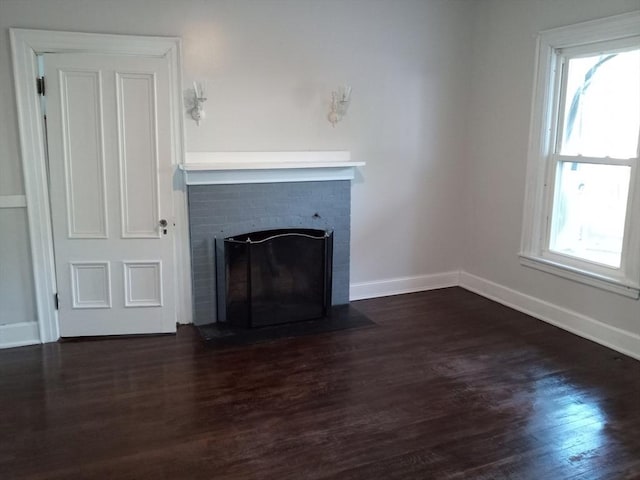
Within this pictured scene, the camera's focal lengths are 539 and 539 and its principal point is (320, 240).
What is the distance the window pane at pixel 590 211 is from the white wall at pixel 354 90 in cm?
111

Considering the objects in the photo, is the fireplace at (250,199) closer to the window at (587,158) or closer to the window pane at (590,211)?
the window at (587,158)

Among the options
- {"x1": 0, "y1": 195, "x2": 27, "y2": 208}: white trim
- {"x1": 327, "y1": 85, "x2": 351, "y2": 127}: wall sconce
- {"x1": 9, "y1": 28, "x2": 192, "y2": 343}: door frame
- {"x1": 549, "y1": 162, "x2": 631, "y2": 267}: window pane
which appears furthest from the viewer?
{"x1": 327, "y1": 85, "x2": 351, "y2": 127}: wall sconce

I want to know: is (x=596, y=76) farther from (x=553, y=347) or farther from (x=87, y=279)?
(x=87, y=279)

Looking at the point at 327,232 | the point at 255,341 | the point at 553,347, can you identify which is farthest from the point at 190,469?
Result: the point at 553,347

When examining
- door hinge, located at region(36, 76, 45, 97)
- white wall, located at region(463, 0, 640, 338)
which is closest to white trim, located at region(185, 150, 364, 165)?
door hinge, located at region(36, 76, 45, 97)

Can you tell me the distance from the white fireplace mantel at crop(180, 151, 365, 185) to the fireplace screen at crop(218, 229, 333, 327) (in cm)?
45

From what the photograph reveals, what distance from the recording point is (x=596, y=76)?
4.00m

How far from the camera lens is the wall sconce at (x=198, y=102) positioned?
3959mm

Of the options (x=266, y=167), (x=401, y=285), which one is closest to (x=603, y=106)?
(x=401, y=285)

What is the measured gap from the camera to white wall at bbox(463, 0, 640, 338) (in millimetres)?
4141

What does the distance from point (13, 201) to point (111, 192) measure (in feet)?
2.09

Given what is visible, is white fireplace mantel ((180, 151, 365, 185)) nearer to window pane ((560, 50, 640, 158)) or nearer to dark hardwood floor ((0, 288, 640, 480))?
dark hardwood floor ((0, 288, 640, 480))

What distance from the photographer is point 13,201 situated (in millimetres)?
3729

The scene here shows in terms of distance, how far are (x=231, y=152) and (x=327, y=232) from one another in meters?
1.02
